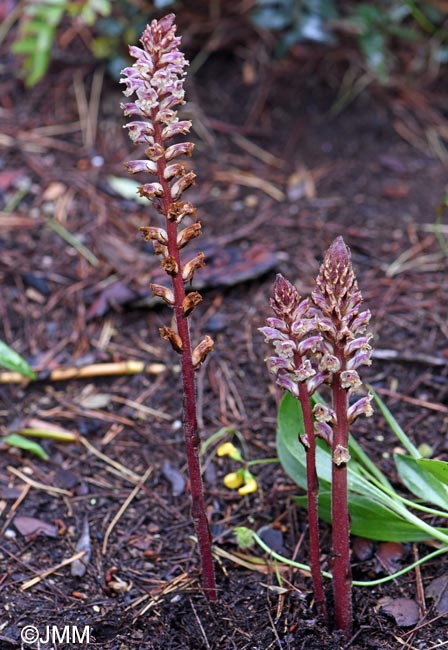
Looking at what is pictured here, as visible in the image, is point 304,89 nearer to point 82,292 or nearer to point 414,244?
point 414,244

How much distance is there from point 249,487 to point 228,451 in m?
0.17

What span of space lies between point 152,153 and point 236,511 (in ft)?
3.96

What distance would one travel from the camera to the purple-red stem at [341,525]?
1734 mm

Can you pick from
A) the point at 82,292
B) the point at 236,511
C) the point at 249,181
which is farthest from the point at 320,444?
the point at 249,181

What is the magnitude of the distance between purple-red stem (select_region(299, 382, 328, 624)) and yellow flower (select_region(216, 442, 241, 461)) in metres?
0.69

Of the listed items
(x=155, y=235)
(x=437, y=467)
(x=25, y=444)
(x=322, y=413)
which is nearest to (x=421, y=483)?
(x=437, y=467)

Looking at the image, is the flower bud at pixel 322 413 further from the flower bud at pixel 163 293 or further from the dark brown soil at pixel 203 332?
the dark brown soil at pixel 203 332

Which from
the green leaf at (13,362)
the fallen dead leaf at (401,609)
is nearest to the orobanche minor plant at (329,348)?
the fallen dead leaf at (401,609)

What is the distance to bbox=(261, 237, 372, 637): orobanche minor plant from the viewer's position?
1.64 metres

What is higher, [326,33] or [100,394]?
[326,33]

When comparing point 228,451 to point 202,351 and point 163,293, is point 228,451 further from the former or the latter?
point 163,293

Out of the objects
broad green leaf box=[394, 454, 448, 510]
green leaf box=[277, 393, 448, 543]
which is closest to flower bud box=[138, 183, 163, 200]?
green leaf box=[277, 393, 448, 543]

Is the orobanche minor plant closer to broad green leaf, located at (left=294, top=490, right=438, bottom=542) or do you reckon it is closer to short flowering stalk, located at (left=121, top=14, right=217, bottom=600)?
short flowering stalk, located at (left=121, top=14, right=217, bottom=600)

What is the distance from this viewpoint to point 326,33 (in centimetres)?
404
